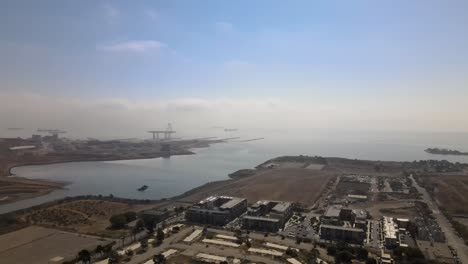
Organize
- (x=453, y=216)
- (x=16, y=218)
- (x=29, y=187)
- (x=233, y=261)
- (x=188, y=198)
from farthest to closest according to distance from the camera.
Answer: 1. (x=29, y=187)
2. (x=188, y=198)
3. (x=453, y=216)
4. (x=16, y=218)
5. (x=233, y=261)

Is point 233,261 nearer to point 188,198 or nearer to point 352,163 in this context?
point 188,198

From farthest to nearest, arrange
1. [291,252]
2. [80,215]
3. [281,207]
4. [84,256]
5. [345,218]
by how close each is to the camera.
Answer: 1. [281,207]
2. [80,215]
3. [345,218]
4. [291,252]
5. [84,256]

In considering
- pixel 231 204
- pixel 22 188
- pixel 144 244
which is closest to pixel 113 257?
pixel 144 244

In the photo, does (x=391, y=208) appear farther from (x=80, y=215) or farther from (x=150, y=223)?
(x=80, y=215)

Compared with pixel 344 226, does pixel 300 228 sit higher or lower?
lower

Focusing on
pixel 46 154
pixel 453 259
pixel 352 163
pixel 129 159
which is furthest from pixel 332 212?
pixel 46 154

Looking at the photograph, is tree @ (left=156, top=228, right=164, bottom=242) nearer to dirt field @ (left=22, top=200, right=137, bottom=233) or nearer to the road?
the road
